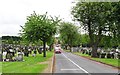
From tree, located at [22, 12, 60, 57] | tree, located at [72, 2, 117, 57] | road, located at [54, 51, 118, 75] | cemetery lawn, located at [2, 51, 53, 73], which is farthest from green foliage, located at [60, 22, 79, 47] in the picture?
cemetery lawn, located at [2, 51, 53, 73]

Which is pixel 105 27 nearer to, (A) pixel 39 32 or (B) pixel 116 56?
(B) pixel 116 56

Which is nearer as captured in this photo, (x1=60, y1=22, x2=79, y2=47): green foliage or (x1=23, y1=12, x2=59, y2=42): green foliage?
(x1=23, y1=12, x2=59, y2=42): green foliage

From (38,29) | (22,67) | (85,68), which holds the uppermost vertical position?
(38,29)

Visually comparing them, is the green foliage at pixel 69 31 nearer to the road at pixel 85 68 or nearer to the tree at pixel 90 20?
the tree at pixel 90 20

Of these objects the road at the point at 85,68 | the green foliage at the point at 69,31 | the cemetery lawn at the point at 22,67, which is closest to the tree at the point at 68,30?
the green foliage at the point at 69,31

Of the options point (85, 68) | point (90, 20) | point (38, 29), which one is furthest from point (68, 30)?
point (85, 68)

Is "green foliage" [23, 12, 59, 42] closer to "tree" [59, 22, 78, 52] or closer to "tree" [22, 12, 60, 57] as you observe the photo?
"tree" [22, 12, 60, 57]

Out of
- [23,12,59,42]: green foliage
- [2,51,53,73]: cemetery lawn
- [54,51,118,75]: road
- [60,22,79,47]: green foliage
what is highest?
[60,22,79,47]: green foliage

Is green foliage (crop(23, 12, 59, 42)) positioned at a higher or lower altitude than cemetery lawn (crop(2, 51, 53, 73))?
higher

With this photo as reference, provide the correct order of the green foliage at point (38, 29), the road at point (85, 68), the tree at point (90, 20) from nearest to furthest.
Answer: the road at point (85, 68) → the green foliage at point (38, 29) → the tree at point (90, 20)

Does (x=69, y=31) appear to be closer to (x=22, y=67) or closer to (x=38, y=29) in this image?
(x=38, y=29)

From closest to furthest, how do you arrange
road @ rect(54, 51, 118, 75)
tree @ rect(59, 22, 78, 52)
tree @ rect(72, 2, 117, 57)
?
1. road @ rect(54, 51, 118, 75)
2. tree @ rect(72, 2, 117, 57)
3. tree @ rect(59, 22, 78, 52)

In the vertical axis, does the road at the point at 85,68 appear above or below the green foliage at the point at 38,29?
below

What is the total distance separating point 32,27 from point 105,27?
14.9 metres
